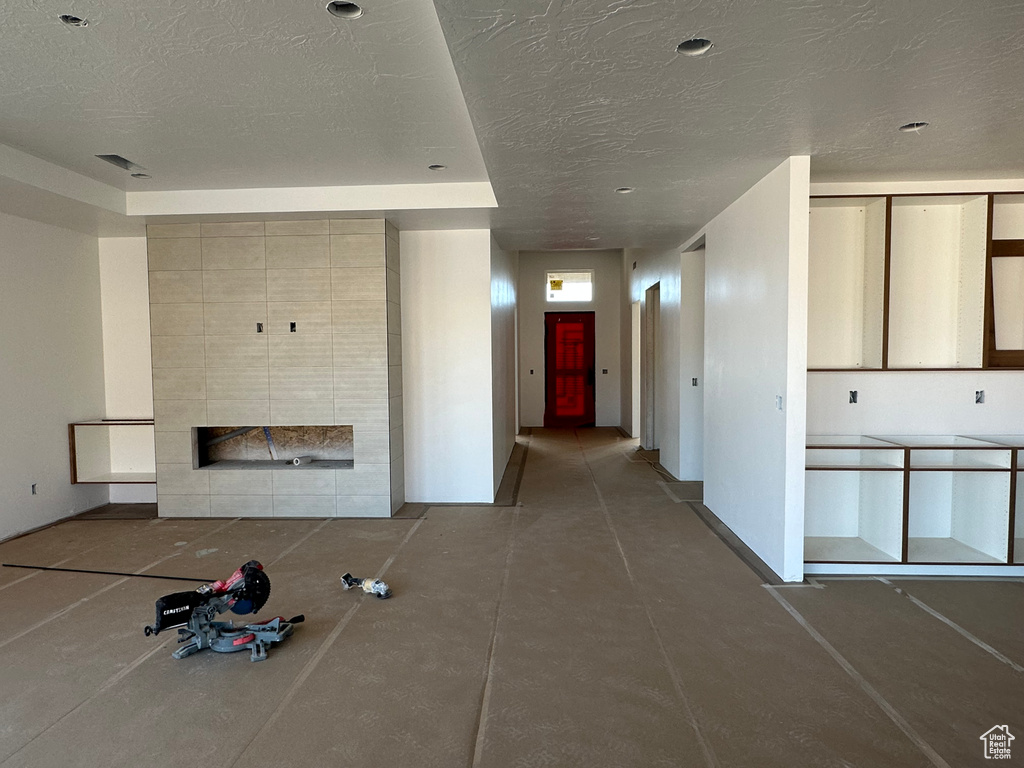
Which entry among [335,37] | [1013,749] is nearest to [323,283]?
[335,37]

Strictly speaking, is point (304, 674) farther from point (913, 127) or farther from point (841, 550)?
point (913, 127)

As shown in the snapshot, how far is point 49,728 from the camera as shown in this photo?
2295 mm

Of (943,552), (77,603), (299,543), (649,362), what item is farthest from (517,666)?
(649,362)

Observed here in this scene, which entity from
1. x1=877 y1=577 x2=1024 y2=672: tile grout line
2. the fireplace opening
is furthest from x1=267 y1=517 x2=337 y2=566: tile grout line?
x1=877 y1=577 x2=1024 y2=672: tile grout line

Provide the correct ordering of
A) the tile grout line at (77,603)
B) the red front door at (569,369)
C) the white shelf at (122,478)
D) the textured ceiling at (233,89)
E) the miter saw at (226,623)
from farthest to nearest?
the red front door at (569,369) → the white shelf at (122,478) → the tile grout line at (77,603) → the miter saw at (226,623) → the textured ceiling at (233,89)

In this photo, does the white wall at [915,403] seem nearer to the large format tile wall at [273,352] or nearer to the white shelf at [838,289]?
the white shelf at [838,289]

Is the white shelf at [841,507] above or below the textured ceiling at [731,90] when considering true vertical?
below

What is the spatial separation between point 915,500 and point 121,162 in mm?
6055

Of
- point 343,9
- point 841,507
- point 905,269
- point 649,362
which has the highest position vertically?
point 343,9

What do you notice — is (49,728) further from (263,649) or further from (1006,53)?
(1006,53)

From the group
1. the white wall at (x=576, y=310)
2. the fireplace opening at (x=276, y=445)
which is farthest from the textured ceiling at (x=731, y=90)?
the white wall at (x=576, y=310)

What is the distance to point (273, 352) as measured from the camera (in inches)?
205

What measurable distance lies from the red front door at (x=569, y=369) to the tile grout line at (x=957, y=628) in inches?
312

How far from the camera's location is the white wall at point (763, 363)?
3.60 metres
